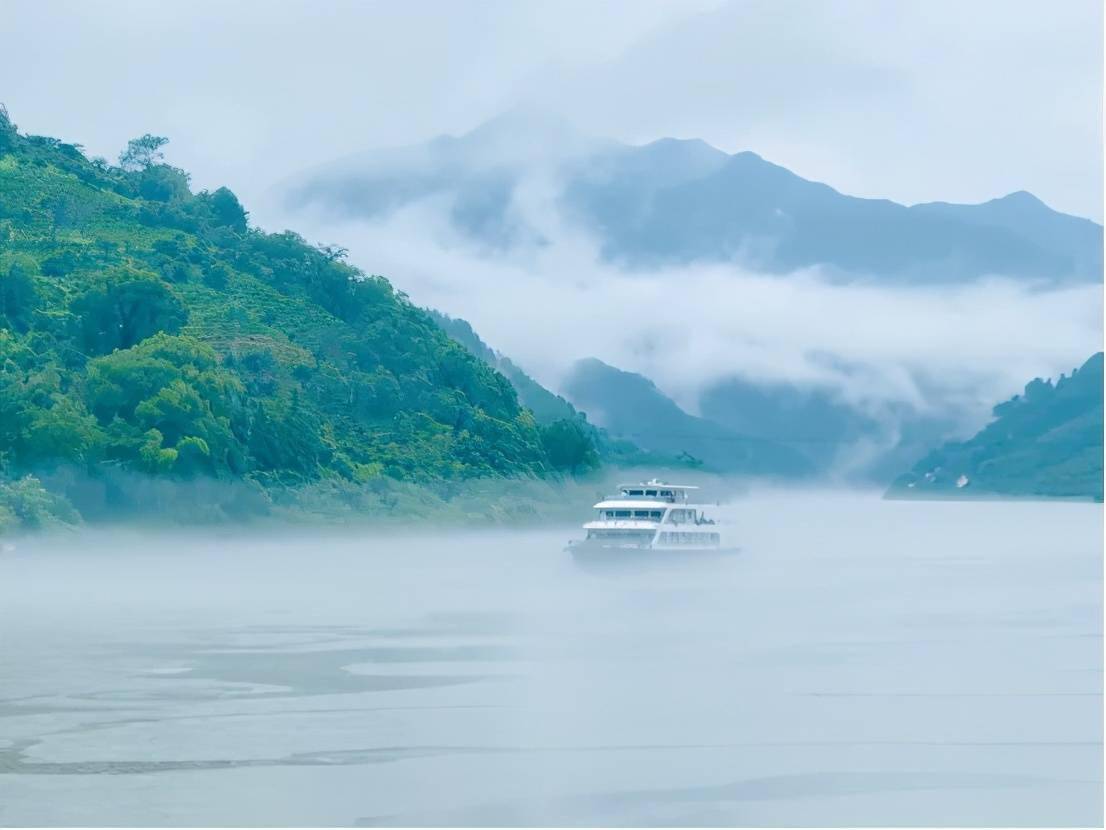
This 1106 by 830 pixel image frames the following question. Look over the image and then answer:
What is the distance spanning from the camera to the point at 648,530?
270 feet

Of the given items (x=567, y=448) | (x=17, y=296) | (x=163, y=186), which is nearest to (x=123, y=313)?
(x=17, y=296)

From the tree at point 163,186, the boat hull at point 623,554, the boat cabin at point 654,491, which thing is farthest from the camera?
the tree at point 163,186

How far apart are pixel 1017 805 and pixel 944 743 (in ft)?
15.7

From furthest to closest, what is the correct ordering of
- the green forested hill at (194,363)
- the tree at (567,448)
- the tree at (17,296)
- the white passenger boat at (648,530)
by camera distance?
the tree at (567,448) → the tree at (17,296) → the green forested hill at (194,363) → the white passenger boat at (648,530)

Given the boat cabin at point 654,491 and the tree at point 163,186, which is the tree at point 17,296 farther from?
the boat cabin at point 654,491

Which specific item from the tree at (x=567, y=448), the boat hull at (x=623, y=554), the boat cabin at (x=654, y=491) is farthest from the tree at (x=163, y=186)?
the boat hull at (x=623, y=554)

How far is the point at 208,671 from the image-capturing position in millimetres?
36000

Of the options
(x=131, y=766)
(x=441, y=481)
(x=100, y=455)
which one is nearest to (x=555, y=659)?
(x=131, y=766)

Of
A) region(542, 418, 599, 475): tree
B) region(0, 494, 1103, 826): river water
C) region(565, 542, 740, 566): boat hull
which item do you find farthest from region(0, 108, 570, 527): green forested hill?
region(0, 494, 1103, 826): river water

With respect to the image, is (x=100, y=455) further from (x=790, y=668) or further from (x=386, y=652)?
(x=790, y=668)

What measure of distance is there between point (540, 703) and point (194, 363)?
72.7 meters

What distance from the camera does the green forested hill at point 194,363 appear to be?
94.2m

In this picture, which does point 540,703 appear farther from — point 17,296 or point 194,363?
point 17,296

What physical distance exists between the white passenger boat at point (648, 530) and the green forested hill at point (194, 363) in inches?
1023
